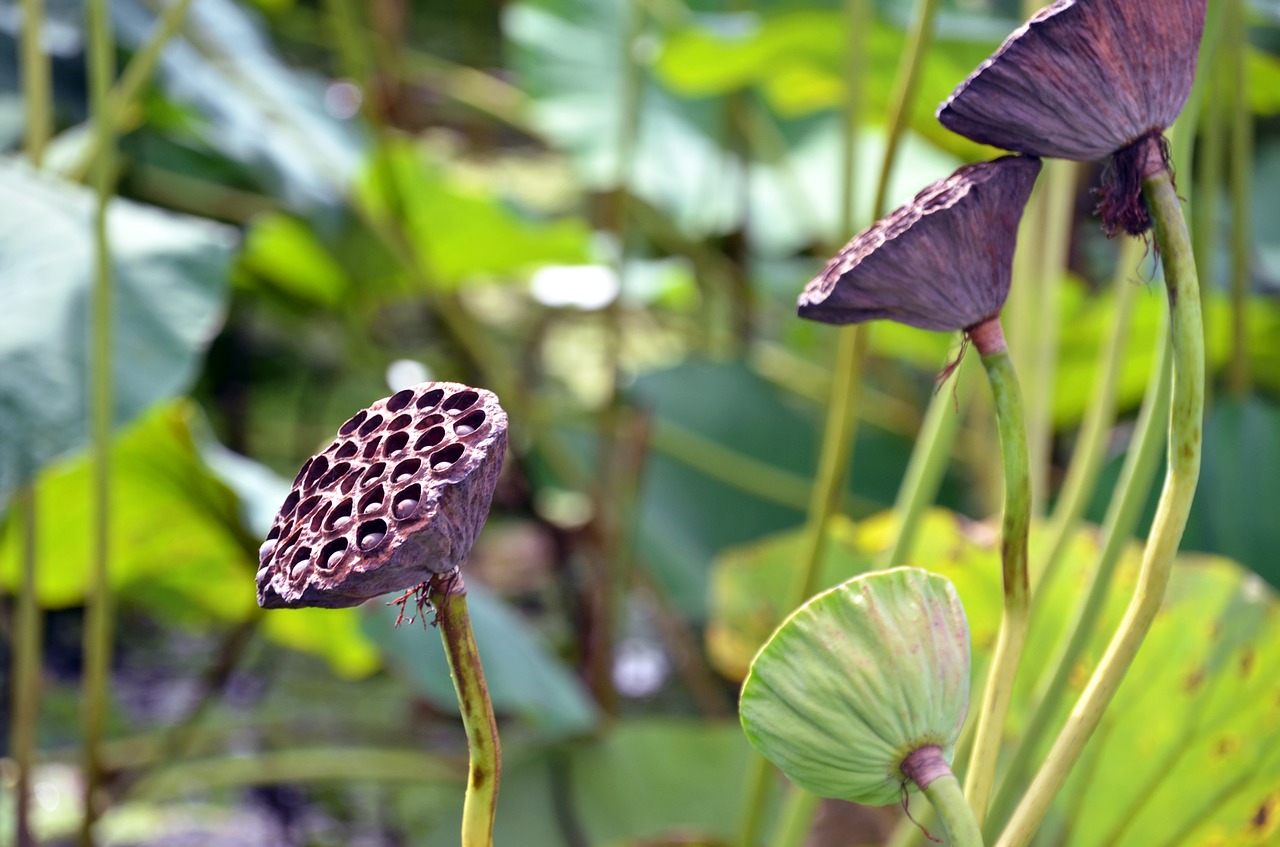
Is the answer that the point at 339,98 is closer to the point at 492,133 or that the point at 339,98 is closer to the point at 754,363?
the point at 492,133

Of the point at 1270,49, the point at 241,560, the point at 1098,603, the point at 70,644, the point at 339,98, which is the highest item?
the point at 1270,49

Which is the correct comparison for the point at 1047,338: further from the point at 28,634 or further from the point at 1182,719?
the point at 28,634

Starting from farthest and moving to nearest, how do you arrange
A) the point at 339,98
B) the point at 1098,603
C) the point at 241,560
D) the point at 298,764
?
the point at 339,98
the point at 298,764
the point at 241,560
the point at 1098,603

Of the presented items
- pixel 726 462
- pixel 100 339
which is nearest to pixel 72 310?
pixel 100 339

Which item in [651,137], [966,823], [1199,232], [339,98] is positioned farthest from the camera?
[339,98]

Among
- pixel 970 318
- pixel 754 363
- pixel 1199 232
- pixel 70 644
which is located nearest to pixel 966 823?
pixel 970 318

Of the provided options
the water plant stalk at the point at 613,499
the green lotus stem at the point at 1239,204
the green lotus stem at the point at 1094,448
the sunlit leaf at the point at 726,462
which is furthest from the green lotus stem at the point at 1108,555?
the sunlit leaf at the point at 726,462

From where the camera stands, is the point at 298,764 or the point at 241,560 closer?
the point at 241,560

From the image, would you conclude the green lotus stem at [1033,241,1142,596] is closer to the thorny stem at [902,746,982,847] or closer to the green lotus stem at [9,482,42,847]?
the thorny stem at [902,746,982,847]
